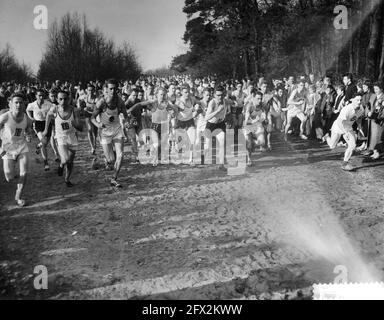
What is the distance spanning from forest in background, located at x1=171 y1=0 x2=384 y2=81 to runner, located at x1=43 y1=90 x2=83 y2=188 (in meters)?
15.1

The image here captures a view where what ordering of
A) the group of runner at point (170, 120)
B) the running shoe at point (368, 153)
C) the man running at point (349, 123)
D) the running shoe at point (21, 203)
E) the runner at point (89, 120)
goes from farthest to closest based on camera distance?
the runner at point (89, 120) < the running shoe at point (368, 153) < the man running at point (349, 123) < the group of runner at point (170, 120) < the running shoe at point (21, 203)

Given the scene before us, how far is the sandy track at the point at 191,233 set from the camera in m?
4.09

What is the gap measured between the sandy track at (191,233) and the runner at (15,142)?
1.58 feet

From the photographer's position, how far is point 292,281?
13.4 ft

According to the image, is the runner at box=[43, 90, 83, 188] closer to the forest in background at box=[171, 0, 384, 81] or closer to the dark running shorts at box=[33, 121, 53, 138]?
the dark running shorts at box=[33, 121, 53, 138]

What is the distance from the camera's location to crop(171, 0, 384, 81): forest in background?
23547 millimetres

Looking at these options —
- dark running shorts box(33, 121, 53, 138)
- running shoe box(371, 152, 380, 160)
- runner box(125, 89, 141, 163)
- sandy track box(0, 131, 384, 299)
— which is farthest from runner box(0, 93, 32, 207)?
running shoe box(371, 152, 380, 160)

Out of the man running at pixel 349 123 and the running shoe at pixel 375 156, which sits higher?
the man running at pixel 349 123

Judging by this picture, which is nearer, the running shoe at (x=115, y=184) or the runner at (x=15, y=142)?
the runner at (x=15, y=142)

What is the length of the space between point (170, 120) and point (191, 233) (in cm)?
547

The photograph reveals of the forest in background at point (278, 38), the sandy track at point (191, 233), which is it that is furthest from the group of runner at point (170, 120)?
the forest in background at point (278, 38)

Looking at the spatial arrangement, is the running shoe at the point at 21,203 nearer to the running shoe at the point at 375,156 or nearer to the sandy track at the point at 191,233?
the sandy track at the point at 191,233
